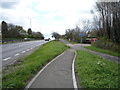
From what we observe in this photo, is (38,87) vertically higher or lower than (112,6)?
lower

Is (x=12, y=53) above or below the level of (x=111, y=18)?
below

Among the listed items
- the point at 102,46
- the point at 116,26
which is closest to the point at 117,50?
the point at 116,26

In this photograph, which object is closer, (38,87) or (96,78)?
(38,87)

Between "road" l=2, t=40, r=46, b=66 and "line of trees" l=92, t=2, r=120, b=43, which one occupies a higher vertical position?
"line of trees" l=92, t=2, r=120, b=43

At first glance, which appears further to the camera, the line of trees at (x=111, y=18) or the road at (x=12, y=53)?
the line of trees at (x=111, y=18)

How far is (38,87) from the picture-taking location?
5449 mm

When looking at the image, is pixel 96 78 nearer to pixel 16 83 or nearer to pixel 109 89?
pixel 109 89

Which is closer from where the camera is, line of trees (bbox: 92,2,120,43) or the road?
the road

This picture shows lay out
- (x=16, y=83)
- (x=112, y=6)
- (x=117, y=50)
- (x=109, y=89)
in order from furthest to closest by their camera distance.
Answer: (x=112, y=6) → (x=117, y=50) → (x=16, y=83) → (x=109, y=89)

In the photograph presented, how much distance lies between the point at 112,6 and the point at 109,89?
22.8 m

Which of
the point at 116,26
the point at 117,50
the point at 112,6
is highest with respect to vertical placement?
the point at 112,6

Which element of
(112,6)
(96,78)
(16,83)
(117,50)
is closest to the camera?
(16,83)

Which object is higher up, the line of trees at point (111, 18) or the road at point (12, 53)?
the line of trees at point (111, 18)

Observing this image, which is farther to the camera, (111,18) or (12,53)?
(111,18)
